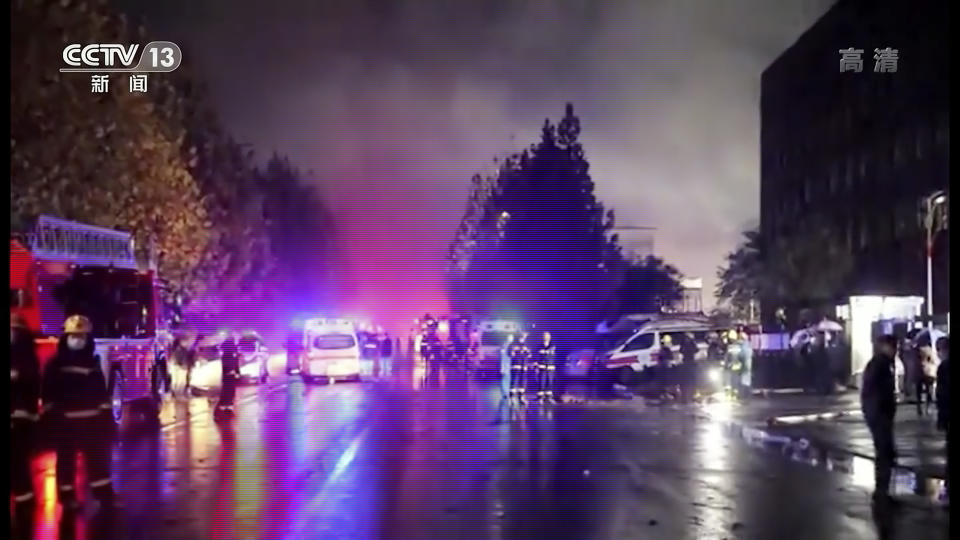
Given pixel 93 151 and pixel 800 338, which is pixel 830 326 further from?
pixel 93 151

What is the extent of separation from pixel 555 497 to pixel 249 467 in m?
1.67

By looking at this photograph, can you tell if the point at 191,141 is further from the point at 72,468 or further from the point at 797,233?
the point at 797,233

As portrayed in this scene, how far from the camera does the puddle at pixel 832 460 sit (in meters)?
7.31

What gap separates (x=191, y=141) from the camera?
813cm

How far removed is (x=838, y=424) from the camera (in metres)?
7.83

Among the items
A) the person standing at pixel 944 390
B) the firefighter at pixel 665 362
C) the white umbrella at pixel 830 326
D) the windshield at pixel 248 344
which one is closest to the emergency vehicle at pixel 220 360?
the windshield at pixel 248 344

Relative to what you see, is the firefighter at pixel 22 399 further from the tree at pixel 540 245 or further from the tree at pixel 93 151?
the tree at pixel 540 245

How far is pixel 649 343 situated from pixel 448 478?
4.74 ft

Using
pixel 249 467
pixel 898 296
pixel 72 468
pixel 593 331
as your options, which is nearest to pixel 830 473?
pixel 898 296

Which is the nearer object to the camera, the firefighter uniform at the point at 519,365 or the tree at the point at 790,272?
the tree at the point at 790,272

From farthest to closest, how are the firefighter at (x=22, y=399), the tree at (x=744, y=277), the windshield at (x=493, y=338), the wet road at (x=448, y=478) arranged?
1. the windshield at (x=493, y=338)
2. the tree at (x=744, y=277)
3. the wet road at (x=448, y=478)
4. the firefighter at (x=22, y=399)

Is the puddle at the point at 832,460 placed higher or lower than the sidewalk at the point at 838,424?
lower

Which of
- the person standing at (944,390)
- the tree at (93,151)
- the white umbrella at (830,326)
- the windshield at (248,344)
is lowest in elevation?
the person standing at (944,390)

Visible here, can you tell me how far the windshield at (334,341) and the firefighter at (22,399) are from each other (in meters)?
1.77
